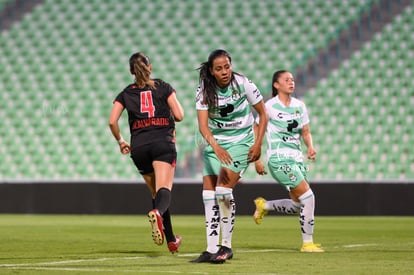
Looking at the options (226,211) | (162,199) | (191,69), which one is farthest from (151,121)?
(191,69)

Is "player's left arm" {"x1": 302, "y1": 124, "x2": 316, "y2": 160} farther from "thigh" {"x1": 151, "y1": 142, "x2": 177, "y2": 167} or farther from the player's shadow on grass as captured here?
the player's shadow on grass

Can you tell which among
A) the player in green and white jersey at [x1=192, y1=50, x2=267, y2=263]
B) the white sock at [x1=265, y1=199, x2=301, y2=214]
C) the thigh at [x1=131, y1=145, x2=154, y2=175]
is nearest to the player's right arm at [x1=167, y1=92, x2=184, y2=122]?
the thigh at [x1=131, y1=145, x2=154, y2=175]

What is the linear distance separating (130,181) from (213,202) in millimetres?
11206

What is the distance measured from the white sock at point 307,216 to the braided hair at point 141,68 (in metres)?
2.10

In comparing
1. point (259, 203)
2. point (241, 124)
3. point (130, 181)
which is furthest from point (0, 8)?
point (241, 124)

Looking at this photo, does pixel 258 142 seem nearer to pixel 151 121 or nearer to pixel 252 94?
pixel 252 94

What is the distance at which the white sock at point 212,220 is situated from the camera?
849cm

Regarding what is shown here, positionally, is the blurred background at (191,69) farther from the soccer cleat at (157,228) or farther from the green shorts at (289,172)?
the soccer cleat at (157,228)

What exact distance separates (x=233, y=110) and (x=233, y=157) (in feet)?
1.36

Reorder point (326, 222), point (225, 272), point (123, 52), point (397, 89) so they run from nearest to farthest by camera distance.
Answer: point (225, 272) < point (326, 222) < point (397, 89) < point (123, 52)

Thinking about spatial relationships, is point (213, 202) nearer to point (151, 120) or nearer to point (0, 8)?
point (151, 120)

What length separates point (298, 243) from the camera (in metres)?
11.3

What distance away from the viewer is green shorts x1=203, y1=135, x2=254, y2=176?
8477mm

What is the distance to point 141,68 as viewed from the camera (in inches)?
357
